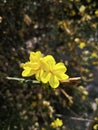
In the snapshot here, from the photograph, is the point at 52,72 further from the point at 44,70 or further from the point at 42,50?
the point at 42,50

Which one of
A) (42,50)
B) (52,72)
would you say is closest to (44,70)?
(52,72)

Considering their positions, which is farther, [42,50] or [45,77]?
[42,50]

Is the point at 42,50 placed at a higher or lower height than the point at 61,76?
higher

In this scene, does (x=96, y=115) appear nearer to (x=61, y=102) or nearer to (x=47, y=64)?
(x=61, y=102)

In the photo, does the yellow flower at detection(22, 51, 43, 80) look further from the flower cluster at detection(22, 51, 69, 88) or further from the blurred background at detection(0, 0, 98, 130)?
the blurred background at detection(0, 0, 98, 130)

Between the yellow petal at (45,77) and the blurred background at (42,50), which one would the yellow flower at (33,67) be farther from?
the blurred background at (42,50)

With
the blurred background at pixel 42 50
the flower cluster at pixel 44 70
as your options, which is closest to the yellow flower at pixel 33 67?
the flower cluster at pixel 44 70

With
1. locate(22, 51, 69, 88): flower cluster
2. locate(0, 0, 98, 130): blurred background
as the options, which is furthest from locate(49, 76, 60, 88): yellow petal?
locate(0, 0, 98, 130): blurred background

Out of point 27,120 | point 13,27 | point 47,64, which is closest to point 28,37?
point 13,27
